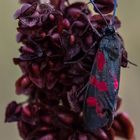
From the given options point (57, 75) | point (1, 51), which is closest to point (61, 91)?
point (57, 75)

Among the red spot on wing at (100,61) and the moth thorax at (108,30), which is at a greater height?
the moth thorax at (108,30)

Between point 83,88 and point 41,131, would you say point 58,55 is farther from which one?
point 41,131

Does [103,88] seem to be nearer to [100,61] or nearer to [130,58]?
[100,61]

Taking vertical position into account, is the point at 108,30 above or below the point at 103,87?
above

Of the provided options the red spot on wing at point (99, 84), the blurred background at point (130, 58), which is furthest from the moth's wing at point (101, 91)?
the blurred background at point (130, 58)

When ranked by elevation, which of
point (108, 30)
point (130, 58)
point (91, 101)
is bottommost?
point (130, 58)

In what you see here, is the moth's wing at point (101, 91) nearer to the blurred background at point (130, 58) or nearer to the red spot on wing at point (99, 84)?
the red spot on wing at point (99, 84)

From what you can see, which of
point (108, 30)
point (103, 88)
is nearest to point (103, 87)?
point (103, 88)
